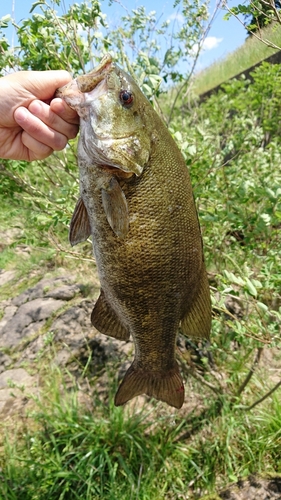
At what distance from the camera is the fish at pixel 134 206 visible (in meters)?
1.41

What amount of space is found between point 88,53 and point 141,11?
0.78m

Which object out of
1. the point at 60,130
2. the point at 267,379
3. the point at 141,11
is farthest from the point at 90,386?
the point at 141,11

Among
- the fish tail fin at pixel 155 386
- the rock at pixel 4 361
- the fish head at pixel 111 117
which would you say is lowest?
the rock at pixel 4 361

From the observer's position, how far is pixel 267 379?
10.7 feet

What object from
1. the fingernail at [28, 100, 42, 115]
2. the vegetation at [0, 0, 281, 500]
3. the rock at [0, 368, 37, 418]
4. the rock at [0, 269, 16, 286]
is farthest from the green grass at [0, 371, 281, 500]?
the rock at [0, 269, 16, 286]

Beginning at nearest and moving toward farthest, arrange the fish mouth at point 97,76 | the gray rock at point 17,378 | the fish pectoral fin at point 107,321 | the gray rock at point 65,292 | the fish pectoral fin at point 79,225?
1. the fish mouth at point 97,76
2. the fish pectoral fin at point 79,225
3. the fish pectoral fin at point 107,321
4. the gray rock at point 17,378
5. the gray rock at point 65,292

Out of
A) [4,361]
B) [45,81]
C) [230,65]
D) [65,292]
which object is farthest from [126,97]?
[230,65]

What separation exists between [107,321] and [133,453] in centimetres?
162

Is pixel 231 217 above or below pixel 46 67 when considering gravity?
below

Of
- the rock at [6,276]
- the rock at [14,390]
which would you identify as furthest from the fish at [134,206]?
the rock at [6,276]

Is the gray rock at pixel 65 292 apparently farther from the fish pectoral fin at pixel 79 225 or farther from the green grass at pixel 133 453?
the fish pectoral fin at pixel 79 225

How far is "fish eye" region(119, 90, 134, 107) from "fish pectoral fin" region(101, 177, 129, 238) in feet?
0.88

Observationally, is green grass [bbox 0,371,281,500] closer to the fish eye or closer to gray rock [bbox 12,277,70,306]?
gray rock [bbox 12,277,70,306]

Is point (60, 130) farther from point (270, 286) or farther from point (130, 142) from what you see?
point (270, 286)
